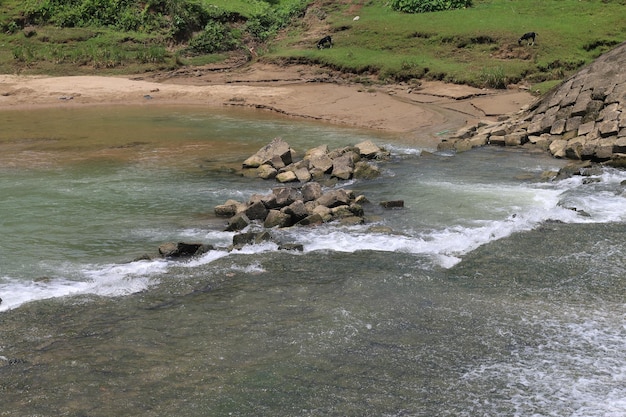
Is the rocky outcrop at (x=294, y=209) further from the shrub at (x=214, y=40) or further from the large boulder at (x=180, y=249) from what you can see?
the shrub at (x=214, y=40)

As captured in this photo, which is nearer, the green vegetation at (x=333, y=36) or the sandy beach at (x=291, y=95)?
the sandy beach at (x=291, y=95)

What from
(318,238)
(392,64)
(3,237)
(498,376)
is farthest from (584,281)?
(392,64)

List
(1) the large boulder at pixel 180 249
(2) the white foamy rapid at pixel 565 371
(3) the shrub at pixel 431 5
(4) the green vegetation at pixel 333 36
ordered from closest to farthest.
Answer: (2) the white foamy rapid at pixel 565 371 < (1) the large boulder at pixel 180 249 < (4) the green vegetation at pixel 333 36 < (3) the shrub at pixel 431 5

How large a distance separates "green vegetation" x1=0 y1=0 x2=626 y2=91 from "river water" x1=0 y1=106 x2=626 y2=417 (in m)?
13.7

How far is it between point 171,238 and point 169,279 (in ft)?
7.74

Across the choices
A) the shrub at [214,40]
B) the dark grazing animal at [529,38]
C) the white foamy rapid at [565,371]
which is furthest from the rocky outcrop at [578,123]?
the shrub at [214,40]

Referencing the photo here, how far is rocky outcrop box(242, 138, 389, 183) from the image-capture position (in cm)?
1670

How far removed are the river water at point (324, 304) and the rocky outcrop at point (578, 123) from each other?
1.80 m

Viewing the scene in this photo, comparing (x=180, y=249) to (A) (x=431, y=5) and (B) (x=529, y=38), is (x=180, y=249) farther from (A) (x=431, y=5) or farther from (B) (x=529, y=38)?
(A) (x=431, y=5)

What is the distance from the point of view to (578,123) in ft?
63.3

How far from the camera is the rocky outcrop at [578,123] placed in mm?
17766

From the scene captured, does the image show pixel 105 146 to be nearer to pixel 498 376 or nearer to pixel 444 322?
pixel 444 322

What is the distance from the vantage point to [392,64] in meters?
29.8

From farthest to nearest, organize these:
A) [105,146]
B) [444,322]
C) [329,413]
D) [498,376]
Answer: [105,146], [444,322], [498,376], [329,413]
